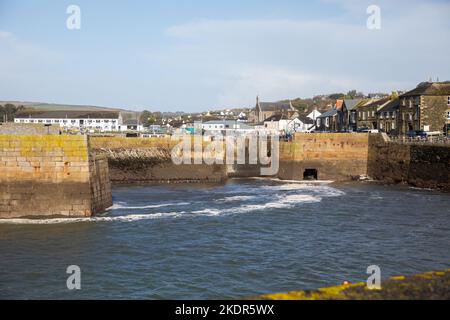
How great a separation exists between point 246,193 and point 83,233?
16.2 m

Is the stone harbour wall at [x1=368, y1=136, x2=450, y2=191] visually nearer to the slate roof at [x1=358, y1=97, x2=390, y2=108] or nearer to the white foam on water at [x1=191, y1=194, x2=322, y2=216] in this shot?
the white foam on water at [x1=191, y1=194, x2=322, y2=216]

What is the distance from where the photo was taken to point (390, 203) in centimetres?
2953

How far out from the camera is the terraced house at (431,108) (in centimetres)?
4897

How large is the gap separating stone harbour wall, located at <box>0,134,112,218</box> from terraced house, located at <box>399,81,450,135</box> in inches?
1455

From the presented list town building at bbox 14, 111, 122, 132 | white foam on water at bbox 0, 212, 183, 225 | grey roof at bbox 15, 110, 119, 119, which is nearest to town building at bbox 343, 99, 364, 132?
town building at bbox 14, 111, 122, 132

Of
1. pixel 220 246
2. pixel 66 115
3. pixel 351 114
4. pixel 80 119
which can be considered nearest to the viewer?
pixel 220 246

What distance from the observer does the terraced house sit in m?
49.0

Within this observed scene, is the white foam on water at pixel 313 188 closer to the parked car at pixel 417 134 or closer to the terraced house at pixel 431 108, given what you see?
the parked car at pixel 417 134

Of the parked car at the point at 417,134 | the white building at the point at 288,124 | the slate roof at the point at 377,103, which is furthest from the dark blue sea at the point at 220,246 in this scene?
the white building at the point at 288,124

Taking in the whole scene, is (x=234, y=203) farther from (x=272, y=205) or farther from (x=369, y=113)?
(x=369, y=113)

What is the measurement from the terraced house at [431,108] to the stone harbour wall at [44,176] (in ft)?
121

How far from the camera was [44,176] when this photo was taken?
2256cm

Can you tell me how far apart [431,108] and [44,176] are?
129 feet

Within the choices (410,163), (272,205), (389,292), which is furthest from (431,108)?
(389,292)
